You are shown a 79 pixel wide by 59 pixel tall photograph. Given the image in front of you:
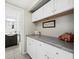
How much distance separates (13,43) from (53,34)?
146 inches

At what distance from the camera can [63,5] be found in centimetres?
154

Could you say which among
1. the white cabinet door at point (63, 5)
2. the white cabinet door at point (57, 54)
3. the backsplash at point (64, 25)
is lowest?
the white cabinet door at point (57, 54)

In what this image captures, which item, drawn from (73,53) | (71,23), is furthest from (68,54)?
(71,23)

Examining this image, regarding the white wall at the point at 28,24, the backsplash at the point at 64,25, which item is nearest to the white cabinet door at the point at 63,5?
the backsplash at the point at 64,25

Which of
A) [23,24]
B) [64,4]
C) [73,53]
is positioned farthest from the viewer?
[23,24]

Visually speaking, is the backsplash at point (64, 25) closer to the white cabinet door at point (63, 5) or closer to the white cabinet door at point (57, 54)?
the white cabinet door at point (63, 5)

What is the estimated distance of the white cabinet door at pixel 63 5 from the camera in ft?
4.47

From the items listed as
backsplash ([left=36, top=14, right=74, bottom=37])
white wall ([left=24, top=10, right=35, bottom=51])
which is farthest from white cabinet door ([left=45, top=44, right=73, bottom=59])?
white wall ([left=24, top=10, right=35, bottom=51])

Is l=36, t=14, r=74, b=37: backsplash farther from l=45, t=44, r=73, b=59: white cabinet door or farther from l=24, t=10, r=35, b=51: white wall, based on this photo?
l=24, t=10, r=35, b=51: white wall

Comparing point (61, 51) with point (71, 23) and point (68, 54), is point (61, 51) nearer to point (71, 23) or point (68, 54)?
point (68, 54)

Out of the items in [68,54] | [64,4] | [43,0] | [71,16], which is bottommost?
[68,54]

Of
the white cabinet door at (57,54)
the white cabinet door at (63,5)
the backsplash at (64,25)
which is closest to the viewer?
the white cabinet door at (57,54)

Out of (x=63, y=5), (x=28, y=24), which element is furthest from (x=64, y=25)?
(x=28, y=24)
